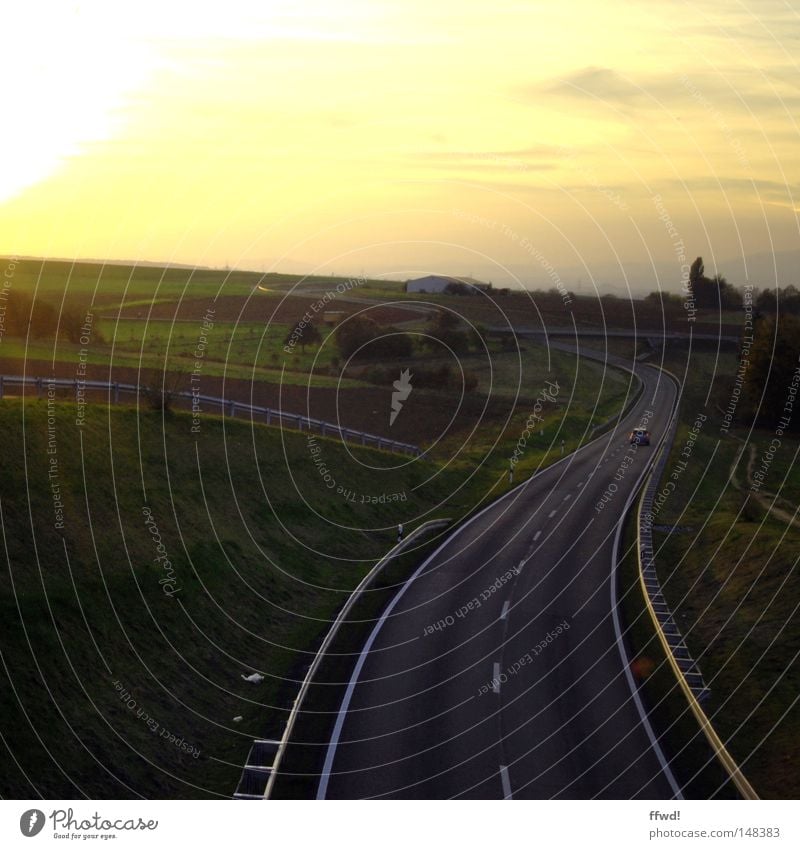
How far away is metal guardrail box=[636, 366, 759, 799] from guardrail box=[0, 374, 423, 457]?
11.5 metres

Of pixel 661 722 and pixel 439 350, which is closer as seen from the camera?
pixel 661 722

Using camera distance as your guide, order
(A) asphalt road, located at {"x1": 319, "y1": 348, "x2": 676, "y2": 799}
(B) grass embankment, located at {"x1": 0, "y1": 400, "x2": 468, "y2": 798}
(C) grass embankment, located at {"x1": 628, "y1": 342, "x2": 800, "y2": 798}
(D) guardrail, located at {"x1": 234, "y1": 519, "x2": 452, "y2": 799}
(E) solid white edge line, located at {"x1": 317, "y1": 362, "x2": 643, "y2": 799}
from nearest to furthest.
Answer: (D) guardrail, located at {"x1": 234, "y1": 519, "x2": 452, "y2": 799} → (A) asphalt road, located at {"x1": 319, "y1": 348, "x2": 676, "y2": 799} → (E) solid white edge line, located at {"x1": 317, "y1": 362, "x2": 643, "y2": 799} → (B) grass embankment, located at {"x1": 0, "y1": 400, "x2": 468, "y2": 798} → (C) grass embankment, located at {"x1": 628, "y1": 342, "x2": 800, "y2": 798}

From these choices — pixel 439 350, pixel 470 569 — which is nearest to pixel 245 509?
pixel 470 569

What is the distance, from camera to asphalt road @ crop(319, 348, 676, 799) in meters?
15.4

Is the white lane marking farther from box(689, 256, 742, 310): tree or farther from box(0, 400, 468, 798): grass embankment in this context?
box(689, 256, 742, 310): tree

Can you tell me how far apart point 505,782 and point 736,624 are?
33.8ft

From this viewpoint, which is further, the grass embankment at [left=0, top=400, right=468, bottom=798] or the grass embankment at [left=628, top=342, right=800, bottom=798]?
the grass embankment at [left=628, top=342, right=800, bottom=798]

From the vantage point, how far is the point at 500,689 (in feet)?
64.2

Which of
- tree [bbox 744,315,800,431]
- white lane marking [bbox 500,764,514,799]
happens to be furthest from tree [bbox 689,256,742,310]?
white lane marking [bbox 500,764,514,799]

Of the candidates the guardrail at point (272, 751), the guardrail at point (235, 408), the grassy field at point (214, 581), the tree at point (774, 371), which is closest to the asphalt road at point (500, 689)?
the guardrail at point (272, 751)

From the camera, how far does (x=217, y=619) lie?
22.8m

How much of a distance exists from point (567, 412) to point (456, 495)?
2311cm

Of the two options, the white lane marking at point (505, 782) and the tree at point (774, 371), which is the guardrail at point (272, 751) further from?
the tree at point (774, 371)

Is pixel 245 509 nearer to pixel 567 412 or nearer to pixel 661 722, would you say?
pixel 661 722
